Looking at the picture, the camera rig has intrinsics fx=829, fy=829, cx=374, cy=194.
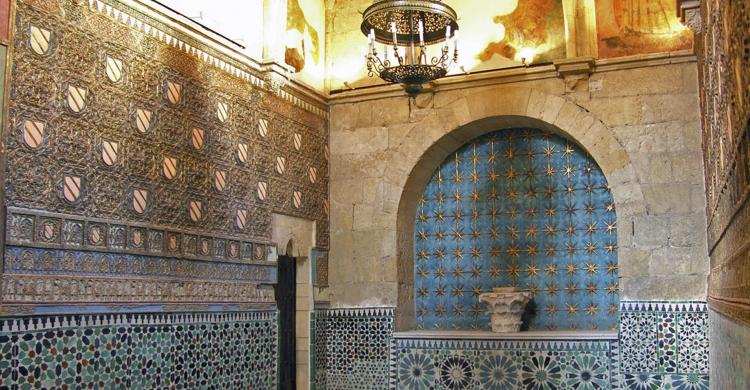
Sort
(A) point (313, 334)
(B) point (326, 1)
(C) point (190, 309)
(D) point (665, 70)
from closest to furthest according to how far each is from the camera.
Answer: (C) point (190, 309)
(D) point (665, 70)
(A) point (313, 334)
(B) point (326, 1)

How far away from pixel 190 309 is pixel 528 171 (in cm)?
386

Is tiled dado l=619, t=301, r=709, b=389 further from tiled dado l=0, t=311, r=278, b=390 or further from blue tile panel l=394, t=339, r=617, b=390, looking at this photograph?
tiled dado l=0, t=311, r=278, b=390

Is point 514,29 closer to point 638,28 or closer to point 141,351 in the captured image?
point 638,28

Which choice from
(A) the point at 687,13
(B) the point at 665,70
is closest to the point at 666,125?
(B) the point at 665,70

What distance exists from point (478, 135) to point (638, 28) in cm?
193

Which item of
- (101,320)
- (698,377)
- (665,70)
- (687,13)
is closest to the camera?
(687,13)

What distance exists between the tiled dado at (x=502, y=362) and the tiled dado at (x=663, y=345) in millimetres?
162

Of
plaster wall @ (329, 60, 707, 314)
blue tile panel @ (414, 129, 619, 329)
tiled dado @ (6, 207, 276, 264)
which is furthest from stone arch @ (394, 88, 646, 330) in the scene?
tiled dado @ (6, 207, 276, 264)

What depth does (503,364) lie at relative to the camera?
25.5 ft

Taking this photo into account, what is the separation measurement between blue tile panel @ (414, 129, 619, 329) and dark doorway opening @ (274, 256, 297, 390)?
4.36 feet

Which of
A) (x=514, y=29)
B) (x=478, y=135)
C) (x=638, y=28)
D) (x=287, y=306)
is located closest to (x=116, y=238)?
(x=287, y=306)

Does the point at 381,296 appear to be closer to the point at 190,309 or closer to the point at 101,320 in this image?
the point at 190,309

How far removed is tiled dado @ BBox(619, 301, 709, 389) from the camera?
23.4ft

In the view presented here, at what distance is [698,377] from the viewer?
23.3 ft
